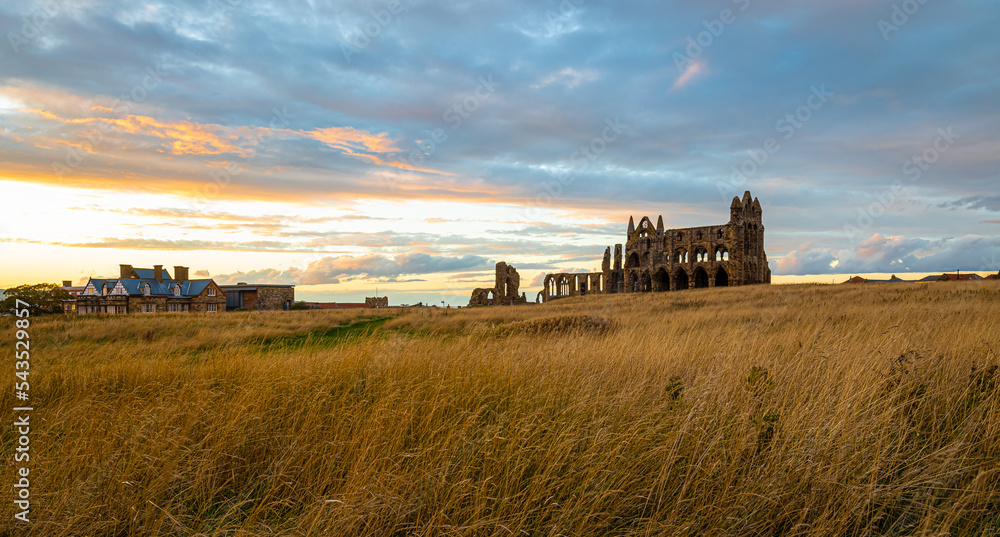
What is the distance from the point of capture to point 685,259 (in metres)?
52.6

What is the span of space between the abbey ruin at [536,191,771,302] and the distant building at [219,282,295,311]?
30.4 m

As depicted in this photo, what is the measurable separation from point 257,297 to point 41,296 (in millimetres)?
21023

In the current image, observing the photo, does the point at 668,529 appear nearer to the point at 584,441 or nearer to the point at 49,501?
the point at 584,441

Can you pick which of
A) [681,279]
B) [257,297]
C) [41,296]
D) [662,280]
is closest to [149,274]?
[257,297]

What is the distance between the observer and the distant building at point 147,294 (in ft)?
131

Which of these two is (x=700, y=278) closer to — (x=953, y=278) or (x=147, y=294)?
(x=953, y=278)

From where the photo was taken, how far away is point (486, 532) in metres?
2.53

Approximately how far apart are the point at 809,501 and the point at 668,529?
934 mm

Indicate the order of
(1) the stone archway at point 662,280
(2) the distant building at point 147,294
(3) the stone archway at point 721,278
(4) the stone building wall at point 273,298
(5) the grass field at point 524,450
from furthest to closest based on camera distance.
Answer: (4) the stone building wall at point 273,298, (1) the stone archway at point 662,280, (3) the stone archway at point 721,278, (2) the distant building at point 147,294, (5) the grass field at point 524,450

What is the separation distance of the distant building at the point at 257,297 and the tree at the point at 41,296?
53.3 ft

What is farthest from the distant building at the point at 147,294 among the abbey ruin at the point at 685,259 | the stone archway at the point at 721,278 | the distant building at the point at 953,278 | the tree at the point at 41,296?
the distant building at the point at 953,278

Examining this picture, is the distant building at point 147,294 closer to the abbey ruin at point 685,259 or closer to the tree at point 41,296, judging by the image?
the tree at point 41,296

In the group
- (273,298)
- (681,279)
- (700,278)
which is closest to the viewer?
(700,278)

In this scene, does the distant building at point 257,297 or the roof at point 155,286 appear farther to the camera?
the distant building at point 257,297
